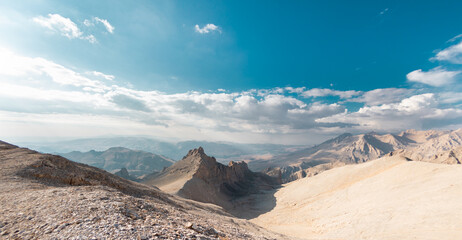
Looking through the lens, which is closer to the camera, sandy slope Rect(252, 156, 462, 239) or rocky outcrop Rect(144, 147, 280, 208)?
sandy slope Rect(252, 156, 462, 239)

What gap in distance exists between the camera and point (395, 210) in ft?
70.1

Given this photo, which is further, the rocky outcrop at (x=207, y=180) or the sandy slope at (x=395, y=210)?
the rocky outcrop at (x=207, y=180)

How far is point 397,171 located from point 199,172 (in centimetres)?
4944

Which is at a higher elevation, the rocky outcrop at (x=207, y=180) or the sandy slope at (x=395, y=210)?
the sandy slope at (x=395, y=210)

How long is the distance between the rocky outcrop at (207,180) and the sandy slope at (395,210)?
2312cm

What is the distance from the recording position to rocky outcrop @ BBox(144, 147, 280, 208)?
1955 inches

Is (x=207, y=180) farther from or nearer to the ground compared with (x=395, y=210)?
nearer to the ground

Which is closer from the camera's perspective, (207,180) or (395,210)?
(395,210)

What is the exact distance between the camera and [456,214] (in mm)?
16688

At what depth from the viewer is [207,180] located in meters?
63.2

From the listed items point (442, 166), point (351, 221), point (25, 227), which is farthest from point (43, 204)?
point (442, 166)

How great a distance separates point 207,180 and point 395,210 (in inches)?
1985

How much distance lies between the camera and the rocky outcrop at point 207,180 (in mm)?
49659

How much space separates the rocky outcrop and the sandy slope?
75.8 ft
